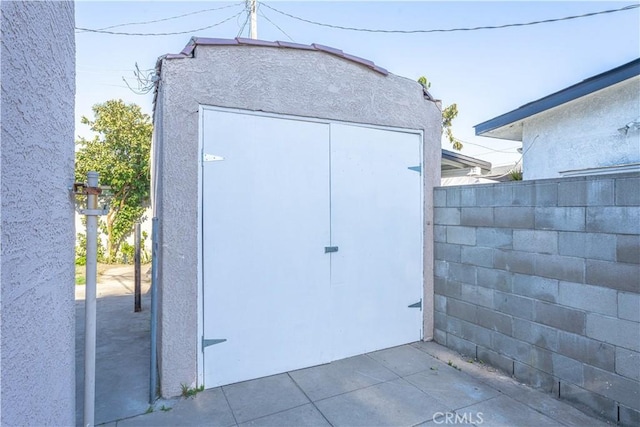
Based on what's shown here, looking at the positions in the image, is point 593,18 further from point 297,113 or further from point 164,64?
point 164,64

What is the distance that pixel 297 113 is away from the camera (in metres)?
3.37

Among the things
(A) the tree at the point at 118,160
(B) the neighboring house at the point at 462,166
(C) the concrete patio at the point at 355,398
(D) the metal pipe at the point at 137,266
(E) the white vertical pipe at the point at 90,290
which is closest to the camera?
(E) the white vertical pipe at the point at 90,290

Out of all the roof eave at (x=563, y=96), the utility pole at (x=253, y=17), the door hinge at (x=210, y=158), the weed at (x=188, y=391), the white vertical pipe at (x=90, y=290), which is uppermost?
the utility pole at (x=253, y=17)

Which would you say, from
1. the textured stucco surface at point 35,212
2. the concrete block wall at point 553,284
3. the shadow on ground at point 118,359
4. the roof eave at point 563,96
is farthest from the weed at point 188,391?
the roof eave at point 563,96

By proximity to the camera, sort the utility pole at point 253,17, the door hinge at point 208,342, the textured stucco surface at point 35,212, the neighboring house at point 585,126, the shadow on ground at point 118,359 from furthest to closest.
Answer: the utility pole at point 253,17 < the neighboring house at point 585,126 < the door hinge at point 208,342 < the shadow on ground at point 118,359 < the textured stucco surface at point 35,212

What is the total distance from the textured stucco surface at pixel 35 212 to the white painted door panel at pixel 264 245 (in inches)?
54.1

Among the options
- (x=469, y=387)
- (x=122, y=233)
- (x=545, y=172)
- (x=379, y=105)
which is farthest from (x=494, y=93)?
(x=122, y=233)

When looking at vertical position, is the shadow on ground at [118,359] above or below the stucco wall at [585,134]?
below

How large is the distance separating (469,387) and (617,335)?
1.22m

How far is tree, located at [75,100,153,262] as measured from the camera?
943cm

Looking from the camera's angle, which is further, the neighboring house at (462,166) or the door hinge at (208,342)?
the neighboring house at (462,166)

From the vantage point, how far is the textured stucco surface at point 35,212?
0.93 metres

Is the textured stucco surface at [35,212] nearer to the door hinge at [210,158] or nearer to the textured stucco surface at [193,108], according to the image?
the textured stucco surface at [193,108]

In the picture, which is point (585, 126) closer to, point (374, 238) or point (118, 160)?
point (374, 238)
